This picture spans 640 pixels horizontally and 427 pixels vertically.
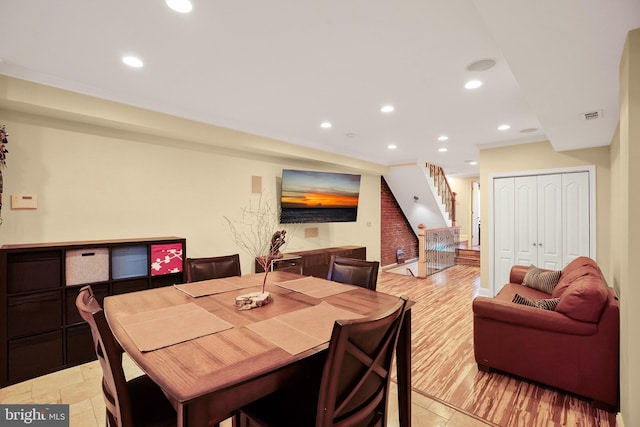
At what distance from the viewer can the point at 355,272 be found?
2.53 meters

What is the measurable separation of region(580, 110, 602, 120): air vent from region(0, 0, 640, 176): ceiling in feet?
0.22

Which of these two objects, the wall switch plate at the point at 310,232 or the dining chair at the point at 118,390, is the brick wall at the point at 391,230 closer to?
the wall switch plate at the point at 310,232

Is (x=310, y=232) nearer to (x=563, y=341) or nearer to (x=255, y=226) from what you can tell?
(x=255, y=226)

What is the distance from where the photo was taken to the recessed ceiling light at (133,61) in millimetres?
2244

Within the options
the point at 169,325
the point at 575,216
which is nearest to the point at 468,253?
the point at 575,216

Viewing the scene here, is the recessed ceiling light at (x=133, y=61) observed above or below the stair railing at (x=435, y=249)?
above

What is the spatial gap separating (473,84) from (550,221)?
9.79 ft

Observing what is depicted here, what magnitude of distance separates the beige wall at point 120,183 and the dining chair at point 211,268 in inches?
51.6

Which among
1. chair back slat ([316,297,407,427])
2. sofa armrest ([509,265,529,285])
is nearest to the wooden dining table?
chair back slat ([316,297,407,427])

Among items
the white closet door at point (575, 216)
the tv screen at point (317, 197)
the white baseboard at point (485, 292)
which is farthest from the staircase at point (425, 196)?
the white closet door at point (575, 216)

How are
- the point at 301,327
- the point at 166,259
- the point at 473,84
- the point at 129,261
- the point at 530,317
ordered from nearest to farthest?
the point at 301,327 < the point at 530,317 < the point at 473,84 < the point at 129,261 < the point at 166,259

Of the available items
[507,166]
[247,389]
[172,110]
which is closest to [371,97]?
[172,110]

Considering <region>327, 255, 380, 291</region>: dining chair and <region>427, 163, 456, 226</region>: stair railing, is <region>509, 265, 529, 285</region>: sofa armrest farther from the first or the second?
<region>427, 163, 456, 226</region>: stair railing

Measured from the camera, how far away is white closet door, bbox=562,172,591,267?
4.11 metres
